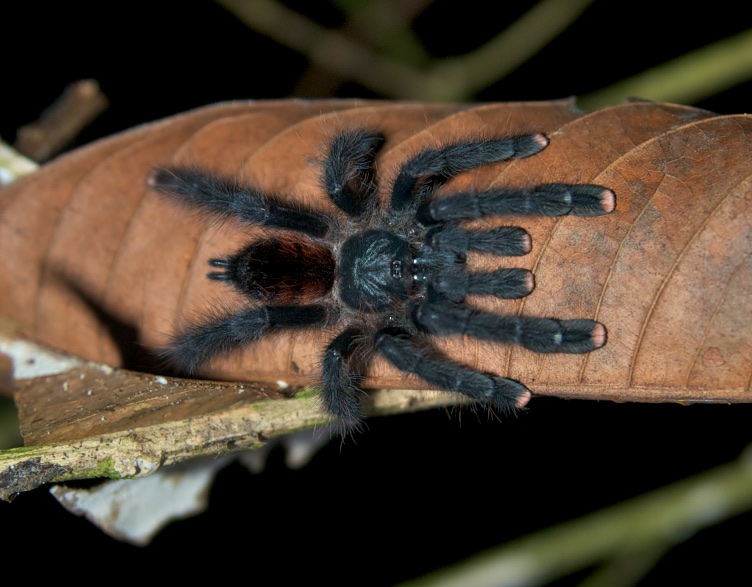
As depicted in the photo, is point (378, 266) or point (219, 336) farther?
point (378, 266)

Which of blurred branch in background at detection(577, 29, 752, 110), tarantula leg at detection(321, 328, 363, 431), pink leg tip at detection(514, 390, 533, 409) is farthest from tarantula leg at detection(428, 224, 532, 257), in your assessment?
blurred branch in background at detection(577, 29, 752, 110)

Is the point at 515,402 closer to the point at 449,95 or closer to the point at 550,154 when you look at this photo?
the point at 550,154

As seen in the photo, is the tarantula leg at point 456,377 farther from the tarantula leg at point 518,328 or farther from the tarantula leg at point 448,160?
the tarantula leg at point 448,160

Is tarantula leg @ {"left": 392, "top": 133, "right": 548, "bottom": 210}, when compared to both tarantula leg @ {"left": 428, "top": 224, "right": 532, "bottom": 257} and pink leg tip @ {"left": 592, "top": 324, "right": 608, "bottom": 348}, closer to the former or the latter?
tarantula leg @ {"left": 428, "top": 224, "right": 532, "bottom": 257}

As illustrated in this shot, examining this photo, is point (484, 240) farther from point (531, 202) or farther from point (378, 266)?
point (378, 266)

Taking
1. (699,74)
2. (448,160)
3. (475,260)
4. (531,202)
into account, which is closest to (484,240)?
(475,260)

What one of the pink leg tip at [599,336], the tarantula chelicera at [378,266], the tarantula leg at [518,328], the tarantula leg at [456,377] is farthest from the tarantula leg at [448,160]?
the pink leg tip at [599,336]
